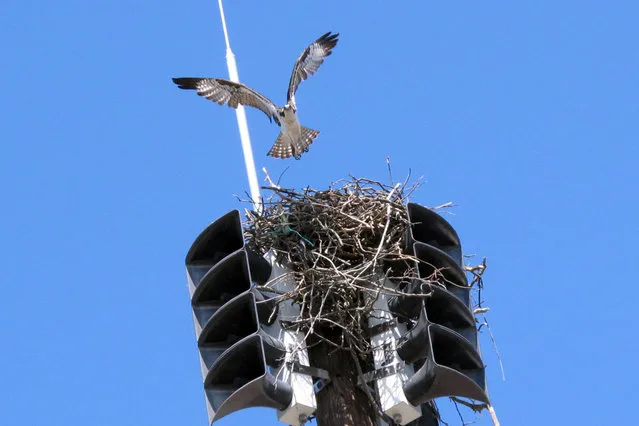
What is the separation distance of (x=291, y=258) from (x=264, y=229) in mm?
437

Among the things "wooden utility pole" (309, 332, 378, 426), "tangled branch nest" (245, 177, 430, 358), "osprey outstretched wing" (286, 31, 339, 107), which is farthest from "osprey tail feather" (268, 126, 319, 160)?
"wooden utility pole" (309, 332, 378, 426)

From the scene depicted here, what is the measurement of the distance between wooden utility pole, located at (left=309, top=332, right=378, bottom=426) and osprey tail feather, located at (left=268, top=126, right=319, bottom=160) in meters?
5.50

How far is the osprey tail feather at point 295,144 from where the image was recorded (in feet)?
46.1

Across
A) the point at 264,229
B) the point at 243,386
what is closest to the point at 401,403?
the point at 243,386

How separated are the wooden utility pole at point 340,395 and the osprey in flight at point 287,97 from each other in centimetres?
439

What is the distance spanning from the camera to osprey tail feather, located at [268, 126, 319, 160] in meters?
14.1

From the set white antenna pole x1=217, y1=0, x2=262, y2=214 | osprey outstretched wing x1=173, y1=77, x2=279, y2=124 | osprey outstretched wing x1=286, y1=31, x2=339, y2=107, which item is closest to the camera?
white antenna pole x1=217, y1=0, x2=262, y2=214

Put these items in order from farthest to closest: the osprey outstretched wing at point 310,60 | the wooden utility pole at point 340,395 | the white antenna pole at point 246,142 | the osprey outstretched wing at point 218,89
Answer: the osprey outstretched wing at point 310,60
the osprey outstretched wing at point 218,89
the white antenna pole at point 246,142
the wooden utility pole at point 340,395

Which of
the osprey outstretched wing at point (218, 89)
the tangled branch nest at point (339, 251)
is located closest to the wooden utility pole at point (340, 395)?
the tangled branch nest at point (339, 251)

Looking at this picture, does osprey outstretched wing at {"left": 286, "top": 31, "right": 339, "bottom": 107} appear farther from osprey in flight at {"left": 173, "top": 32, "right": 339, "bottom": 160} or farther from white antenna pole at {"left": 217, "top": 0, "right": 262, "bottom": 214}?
white antenna pole at {"left": 217, "top": 0, "right": 262, "bottom": 214}

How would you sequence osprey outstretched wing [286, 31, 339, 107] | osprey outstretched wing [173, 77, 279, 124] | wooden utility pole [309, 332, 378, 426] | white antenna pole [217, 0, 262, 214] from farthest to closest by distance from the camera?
1. osprey outstretched wing [286, 31, 339, 107]
2. osprey outstretched wing [173, 77, 279, 124]
3. white antenna pole [217, 0, 262, 214]
4. wooden utility pole [309, 332, 378, 426]

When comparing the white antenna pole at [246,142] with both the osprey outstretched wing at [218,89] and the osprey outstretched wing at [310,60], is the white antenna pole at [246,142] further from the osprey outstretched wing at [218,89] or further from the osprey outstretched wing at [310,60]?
the osprey outstretched wing at [310,60]

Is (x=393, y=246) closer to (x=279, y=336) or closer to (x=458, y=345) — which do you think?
(x=279, y=336)

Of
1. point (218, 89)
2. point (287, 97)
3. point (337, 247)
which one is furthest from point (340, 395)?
point (287, 97)
